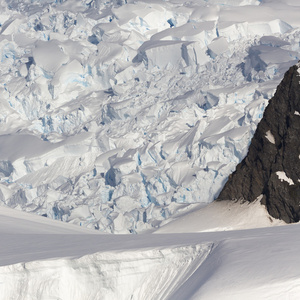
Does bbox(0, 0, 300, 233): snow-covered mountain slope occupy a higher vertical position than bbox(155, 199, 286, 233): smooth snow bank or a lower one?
lower

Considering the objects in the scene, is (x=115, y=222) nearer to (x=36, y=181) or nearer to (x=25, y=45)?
(x=36, y=181)

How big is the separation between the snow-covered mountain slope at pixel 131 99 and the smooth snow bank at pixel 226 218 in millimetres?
8135

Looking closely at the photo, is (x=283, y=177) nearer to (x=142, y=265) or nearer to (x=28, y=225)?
(x=28, y=225)

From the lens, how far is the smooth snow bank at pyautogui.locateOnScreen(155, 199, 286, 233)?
15.1 metres

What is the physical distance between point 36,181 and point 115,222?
9.82 m

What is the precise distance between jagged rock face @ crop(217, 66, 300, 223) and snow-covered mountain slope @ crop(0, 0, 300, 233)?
884 centimetres

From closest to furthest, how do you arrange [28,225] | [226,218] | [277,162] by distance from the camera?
[28,225] → [277,162] → [226,218]

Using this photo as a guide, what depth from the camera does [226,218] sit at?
1570 centimetres

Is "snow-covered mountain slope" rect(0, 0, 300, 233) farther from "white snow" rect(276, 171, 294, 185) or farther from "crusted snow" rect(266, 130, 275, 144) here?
"white snow" rect(276, 171, 294, 185)

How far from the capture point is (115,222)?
25.8 m

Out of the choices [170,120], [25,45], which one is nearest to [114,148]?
[170,120]

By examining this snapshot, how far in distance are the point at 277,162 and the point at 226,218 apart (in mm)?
1598

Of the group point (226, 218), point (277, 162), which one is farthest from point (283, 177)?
point (226, 218)

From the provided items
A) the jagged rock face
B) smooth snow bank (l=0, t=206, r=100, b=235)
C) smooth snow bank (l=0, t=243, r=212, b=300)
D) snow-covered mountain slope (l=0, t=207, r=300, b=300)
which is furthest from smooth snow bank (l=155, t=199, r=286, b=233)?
smooth snow bank (l=0, t=243, r=212, b=300)
